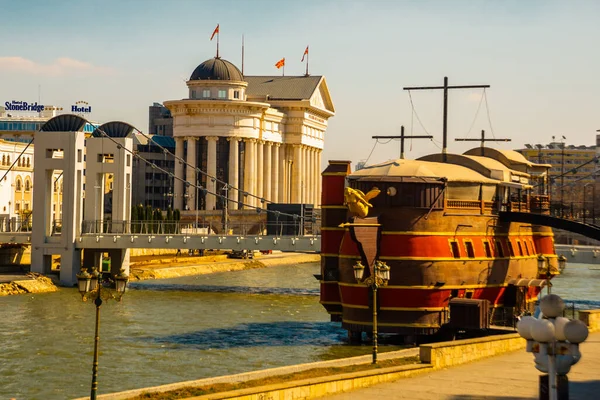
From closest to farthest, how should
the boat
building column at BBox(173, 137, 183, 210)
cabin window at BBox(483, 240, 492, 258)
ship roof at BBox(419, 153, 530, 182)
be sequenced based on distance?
the boat
cabin window at BBox(483, 240, 492, 258)
ship roof at BBox(419, 153, 530, 182)
building column at BBox(173, 137, 183, 210)

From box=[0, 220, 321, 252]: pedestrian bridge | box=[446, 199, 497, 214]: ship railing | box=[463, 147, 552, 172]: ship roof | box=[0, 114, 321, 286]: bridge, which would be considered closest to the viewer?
box=[446, 199, 497, 214]: ship railing

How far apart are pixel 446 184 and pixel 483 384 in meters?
18.6

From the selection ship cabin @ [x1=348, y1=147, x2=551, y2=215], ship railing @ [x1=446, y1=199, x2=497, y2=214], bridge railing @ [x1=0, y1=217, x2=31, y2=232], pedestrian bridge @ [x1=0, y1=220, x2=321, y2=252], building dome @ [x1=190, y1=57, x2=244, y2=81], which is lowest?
pedestrian bridge @ [x1=0, y1=220, x2=321, y2=252]

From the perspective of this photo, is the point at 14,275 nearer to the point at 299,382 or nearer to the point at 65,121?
the point at 65,121

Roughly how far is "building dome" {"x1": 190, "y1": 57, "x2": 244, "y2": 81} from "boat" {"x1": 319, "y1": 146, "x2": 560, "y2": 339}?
105276 millimetres

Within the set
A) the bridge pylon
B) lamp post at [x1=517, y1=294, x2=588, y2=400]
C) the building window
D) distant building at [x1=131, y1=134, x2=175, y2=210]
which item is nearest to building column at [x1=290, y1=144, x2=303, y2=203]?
distant building at [x1=131, y1=134, x2=175, y2=210]

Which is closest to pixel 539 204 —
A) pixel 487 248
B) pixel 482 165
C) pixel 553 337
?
pixel 482 165

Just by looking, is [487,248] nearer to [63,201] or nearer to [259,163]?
[63,201]

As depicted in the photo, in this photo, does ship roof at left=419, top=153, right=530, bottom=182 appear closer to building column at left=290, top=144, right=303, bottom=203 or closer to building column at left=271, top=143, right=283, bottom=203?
building column at left=271, top=143, right=283, bottom=203

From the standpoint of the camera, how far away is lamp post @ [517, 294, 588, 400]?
17188mm

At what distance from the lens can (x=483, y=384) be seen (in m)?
32.8

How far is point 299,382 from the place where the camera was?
3025 cm

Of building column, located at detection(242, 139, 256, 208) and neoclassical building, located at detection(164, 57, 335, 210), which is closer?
neoclassical building, located at detection(164, 57, 335, 210)

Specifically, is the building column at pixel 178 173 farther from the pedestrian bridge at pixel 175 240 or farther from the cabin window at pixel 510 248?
the cabin window at pixel 510 248
